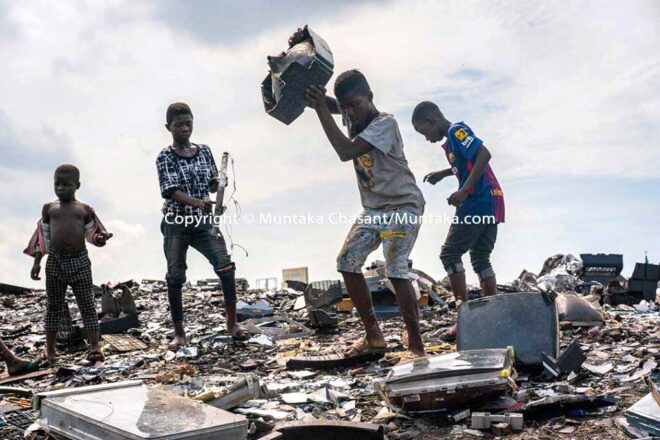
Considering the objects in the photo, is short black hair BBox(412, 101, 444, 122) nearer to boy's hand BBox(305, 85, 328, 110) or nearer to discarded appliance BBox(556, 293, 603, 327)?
boy's hand BBox(305, 85, 328, 110)

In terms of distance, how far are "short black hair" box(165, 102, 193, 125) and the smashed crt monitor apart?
5.05ft

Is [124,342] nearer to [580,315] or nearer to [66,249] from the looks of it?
[66,249]

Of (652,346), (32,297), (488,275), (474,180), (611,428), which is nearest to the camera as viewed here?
(611,428)

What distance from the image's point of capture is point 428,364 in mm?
3586

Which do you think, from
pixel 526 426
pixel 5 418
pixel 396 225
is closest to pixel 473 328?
pixel 396 225

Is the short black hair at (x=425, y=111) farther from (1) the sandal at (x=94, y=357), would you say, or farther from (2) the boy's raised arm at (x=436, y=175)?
(1) the sandal at (x=94, y=357)

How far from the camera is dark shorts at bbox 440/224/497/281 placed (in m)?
5.59

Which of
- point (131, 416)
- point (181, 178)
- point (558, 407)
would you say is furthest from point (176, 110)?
point (558, 407)

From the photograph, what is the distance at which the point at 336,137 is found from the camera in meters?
4.42

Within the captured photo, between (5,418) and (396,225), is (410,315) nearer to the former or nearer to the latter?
(396,225)

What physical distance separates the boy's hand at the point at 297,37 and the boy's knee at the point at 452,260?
2.19 metres

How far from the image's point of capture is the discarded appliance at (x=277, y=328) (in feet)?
21.5

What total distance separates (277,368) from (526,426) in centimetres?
213

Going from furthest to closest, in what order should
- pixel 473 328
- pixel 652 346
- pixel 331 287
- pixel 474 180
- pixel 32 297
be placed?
pixel 32 297 → pixel 331 287 → pixel 474 180 → pixel 652 346 → pixel 473 328
